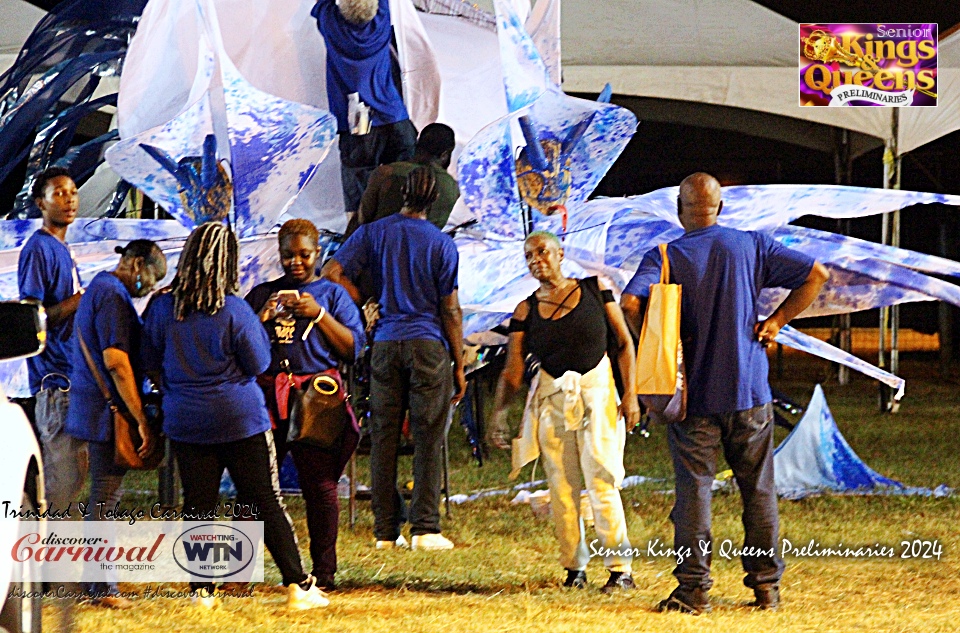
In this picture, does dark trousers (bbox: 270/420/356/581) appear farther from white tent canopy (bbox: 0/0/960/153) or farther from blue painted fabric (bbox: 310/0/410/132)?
white tent canopy (bbox: 0/0/960/153)

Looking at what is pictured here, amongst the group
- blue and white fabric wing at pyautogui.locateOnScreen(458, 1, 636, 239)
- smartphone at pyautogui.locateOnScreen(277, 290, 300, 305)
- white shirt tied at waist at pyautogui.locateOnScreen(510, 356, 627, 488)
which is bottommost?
white shirt tied at waist at pyautogui.locateOnScreen(510, 356, 627, 488)

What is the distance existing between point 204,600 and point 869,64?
275 inches

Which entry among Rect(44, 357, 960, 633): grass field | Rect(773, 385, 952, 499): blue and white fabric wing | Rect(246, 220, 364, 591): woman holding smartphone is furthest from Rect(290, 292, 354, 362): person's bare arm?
Rect(773, 385, 952, 499): blue and white fabric wing

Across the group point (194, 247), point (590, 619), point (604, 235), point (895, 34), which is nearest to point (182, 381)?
point (194, 247)

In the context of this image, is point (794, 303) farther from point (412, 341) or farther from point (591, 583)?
point (412, 341)

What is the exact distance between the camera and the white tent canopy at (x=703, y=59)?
1097 centimetres

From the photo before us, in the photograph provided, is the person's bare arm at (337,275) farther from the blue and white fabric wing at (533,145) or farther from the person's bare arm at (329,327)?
the blue and white fabric wing at (533,145)

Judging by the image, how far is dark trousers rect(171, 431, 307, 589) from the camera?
4.43 meters

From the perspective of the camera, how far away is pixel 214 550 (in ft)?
15.3

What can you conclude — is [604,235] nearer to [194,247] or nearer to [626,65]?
[194,247]

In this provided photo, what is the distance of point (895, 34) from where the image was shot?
31.7ft

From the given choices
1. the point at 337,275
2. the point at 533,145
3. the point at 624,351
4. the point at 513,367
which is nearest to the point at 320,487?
the point at 513,367

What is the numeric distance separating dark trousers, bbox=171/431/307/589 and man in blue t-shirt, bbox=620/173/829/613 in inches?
56.6

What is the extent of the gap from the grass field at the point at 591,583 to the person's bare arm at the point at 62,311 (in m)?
1.21
